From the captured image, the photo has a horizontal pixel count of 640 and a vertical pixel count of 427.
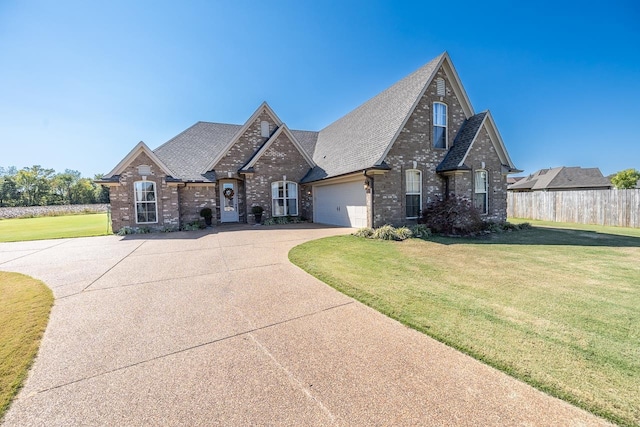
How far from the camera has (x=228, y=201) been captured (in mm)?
18156

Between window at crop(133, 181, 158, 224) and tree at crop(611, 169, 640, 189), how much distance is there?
62.8 meters

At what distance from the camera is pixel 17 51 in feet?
28.8

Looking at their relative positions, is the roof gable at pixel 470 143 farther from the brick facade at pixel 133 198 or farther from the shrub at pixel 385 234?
the brick facade at pixel 133 198

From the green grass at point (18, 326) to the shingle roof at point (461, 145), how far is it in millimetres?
14883

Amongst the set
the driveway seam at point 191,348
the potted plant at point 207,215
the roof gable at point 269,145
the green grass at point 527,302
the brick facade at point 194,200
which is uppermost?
the roof gable at point 269,145

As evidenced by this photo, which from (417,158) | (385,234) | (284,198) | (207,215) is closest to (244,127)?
(284,198)

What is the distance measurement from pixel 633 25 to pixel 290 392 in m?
19.6

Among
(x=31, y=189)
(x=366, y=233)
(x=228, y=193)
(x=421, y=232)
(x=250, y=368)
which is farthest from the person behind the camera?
(x=31, y=189)

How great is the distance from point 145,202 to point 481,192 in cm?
1861

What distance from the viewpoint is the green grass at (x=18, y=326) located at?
9.12ft

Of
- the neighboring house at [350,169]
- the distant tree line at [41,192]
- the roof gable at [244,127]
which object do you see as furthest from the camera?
the distant tree line at [41,192]

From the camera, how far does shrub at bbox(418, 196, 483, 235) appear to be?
11.9 m

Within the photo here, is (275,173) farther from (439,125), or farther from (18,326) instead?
(18,326)

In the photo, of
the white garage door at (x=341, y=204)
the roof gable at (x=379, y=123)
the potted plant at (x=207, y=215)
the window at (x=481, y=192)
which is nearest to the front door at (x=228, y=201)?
the potted plant at (x=207, y=215)
